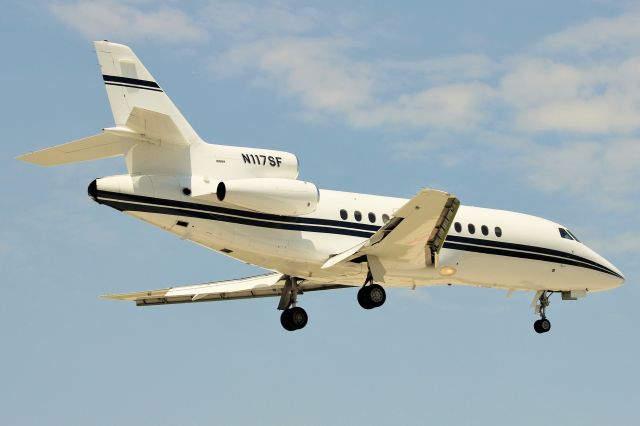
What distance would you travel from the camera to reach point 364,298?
29531 mm

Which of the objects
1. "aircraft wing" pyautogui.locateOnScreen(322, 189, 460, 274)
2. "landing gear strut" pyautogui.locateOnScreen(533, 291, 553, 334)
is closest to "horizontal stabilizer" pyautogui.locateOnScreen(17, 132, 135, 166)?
"aircraft wing" pyautogui.locateOnScreen(322, 189, 460, 274)

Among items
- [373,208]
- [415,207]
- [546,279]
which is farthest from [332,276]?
[546,279]

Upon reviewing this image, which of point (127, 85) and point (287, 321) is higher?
point (127, 85)

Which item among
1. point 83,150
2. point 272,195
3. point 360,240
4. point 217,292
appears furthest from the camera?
point 217,292

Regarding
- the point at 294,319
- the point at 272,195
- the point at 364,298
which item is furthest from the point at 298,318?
the point at 272,195

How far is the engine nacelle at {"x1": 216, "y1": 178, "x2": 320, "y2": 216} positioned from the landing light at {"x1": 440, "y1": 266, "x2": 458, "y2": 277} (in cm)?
466

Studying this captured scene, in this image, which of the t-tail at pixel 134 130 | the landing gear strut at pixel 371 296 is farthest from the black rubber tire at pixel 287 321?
the t-tail at pixel 134 130

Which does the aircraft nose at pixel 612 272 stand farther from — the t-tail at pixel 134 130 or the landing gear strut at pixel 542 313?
the t-tail at pixel 134 130

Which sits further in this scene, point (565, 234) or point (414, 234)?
point (565, 234)

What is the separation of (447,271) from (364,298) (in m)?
3.01

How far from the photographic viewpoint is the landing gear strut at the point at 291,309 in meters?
31.6

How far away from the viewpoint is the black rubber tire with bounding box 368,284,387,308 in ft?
96.8

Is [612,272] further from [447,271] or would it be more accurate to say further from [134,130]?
[134,130]

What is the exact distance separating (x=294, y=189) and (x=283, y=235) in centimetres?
149
